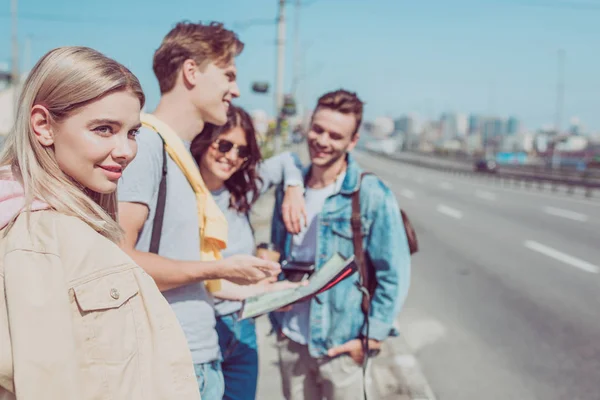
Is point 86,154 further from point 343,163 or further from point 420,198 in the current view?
point 420,198

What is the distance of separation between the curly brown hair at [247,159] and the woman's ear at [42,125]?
51.8 inches

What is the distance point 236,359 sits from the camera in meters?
2.66

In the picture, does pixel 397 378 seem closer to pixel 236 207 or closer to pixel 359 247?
pixel 359 247

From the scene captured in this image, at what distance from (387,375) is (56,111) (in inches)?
150

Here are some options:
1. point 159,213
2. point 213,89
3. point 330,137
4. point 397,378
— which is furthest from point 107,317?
point 397,378

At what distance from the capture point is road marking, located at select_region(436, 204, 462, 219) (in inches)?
668

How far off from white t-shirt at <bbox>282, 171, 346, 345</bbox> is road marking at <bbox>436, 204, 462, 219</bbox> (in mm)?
14195

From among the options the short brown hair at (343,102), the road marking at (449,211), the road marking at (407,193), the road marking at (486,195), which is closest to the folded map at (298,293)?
the short brown hair at (343,102)

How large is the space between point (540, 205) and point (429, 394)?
17.3 meters

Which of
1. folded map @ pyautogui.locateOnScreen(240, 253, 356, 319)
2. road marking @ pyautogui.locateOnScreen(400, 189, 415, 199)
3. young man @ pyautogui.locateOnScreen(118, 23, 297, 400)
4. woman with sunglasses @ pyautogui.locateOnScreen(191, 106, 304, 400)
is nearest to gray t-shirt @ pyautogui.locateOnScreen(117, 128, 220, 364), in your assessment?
young man @ pyautogui.locateOnScreen(118, 23, 297, 400)

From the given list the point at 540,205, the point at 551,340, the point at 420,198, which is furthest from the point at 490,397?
the point at 420,198

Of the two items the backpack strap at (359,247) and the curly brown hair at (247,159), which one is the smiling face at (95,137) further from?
the backpack strap at (359,247)

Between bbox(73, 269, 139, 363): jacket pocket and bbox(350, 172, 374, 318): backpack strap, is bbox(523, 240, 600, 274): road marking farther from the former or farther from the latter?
bbox(73, 269, 139, 363): jacket pocket

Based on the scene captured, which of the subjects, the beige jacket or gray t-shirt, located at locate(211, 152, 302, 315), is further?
gray t-shirt, located at locate(211, 152, 302, 315)
